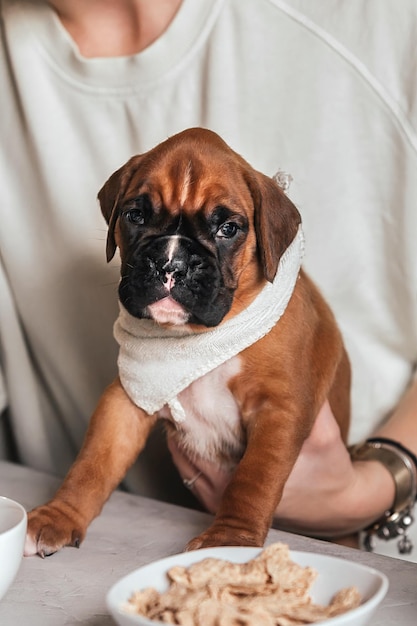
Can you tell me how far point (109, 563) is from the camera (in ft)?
5.15

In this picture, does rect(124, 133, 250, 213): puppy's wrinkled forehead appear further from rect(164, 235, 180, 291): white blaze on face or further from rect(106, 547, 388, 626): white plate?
rect(106, 547, 388, 626): white plate

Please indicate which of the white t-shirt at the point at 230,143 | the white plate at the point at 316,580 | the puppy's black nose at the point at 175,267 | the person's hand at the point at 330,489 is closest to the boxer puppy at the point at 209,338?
the puppy's black nose at the point at 175,267

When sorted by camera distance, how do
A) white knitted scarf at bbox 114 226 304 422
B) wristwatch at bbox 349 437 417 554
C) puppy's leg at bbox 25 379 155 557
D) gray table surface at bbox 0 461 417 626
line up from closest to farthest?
gray table surface at bbox 0 461 417 626
puppy's leg at bbox 25 379 155 557
white knitted scarf at bbox 114 226 304 422
wristwatch at bbox 349 437 417 554

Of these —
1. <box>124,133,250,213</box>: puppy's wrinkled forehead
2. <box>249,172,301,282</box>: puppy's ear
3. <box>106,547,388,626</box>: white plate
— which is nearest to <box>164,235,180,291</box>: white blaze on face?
<box>124,133,250,213</box>: puppy's wrinkled forehead

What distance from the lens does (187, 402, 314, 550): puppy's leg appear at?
155 cm

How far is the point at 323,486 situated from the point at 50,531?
682 mm

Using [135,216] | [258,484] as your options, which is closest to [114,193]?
[135,216]

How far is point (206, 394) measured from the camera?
1854 millimetres

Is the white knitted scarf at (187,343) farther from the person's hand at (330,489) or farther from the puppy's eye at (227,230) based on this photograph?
the person's hand at (330,489)

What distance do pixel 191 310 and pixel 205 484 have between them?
606 millimetres

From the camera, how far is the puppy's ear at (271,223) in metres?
1.70

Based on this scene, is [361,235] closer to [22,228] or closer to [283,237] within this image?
[283,237]

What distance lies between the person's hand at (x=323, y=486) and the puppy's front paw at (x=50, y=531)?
16.2 inches

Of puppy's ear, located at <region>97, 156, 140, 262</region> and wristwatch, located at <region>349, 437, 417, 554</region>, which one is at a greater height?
puppy's ear, located at <region>97, 156, 140, 262</region>
